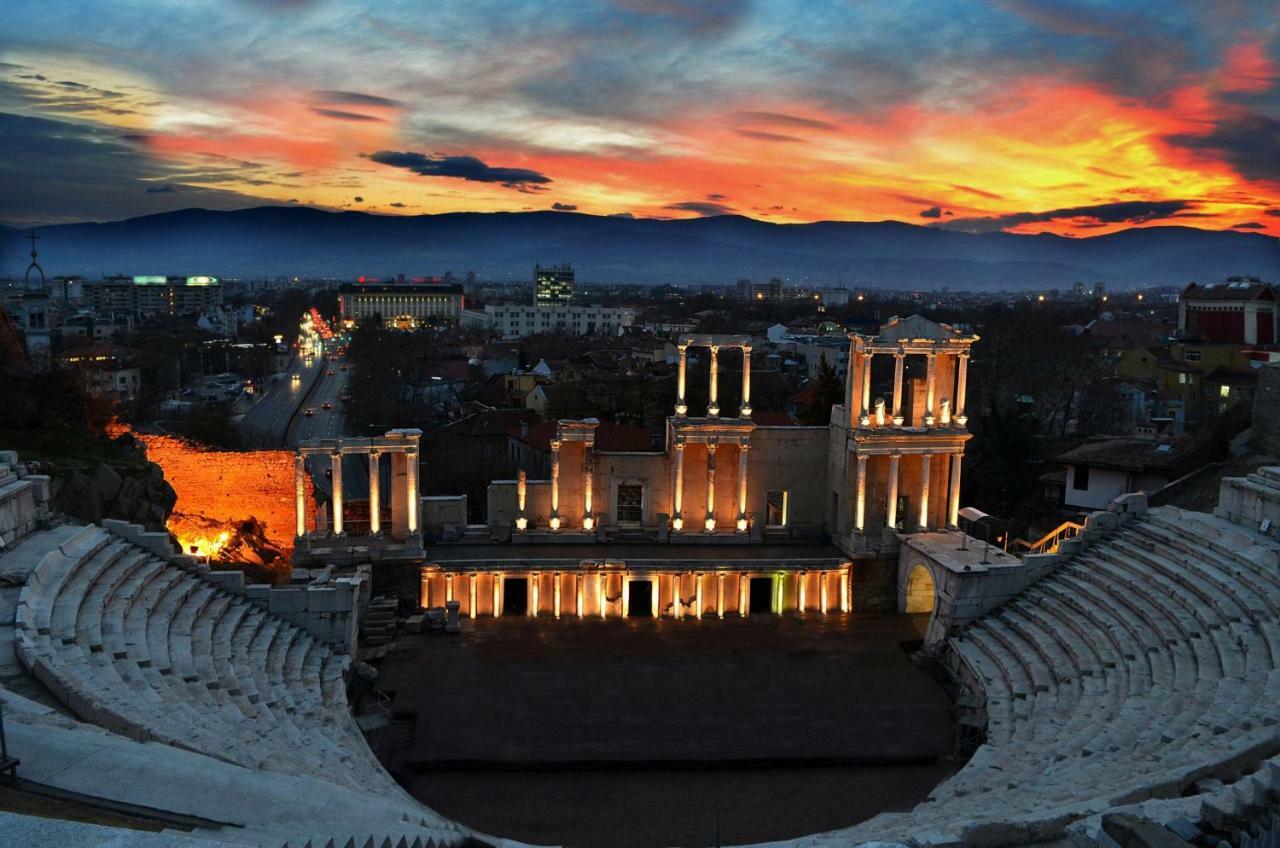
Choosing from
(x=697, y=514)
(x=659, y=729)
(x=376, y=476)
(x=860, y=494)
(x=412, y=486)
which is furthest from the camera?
(x=697, y=514)

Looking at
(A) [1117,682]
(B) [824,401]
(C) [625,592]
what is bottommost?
(C) [625,592]

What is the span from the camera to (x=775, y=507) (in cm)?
2955

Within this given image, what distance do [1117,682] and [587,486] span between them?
14.3 meters

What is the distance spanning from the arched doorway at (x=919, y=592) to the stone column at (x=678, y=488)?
248 inches

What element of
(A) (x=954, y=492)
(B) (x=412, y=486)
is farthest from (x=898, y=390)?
(B) (x=412, y=486)

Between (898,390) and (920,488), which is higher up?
(898,390)

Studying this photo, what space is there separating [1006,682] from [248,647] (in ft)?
48.5

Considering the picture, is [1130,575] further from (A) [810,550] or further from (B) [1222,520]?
(A) [810,550]

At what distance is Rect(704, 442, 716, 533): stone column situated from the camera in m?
27.8

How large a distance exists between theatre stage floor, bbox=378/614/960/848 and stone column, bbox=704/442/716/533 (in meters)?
3.98

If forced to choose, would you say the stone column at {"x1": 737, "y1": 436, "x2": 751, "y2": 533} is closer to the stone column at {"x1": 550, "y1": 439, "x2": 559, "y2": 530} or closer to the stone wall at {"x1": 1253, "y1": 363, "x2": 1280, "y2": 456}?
the stone column at {"x1": 550, "y1": 439, "x2": 559, "y2": 530}

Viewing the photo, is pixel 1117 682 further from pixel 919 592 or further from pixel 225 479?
pixel 225 479

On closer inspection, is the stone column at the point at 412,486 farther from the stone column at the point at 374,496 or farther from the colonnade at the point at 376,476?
the stone column at the point at 374,496

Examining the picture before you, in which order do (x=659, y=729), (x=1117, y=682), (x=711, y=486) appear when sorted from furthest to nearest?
(x=711, y=486)
(x=659, y=729)
(x=1117, y=682)
